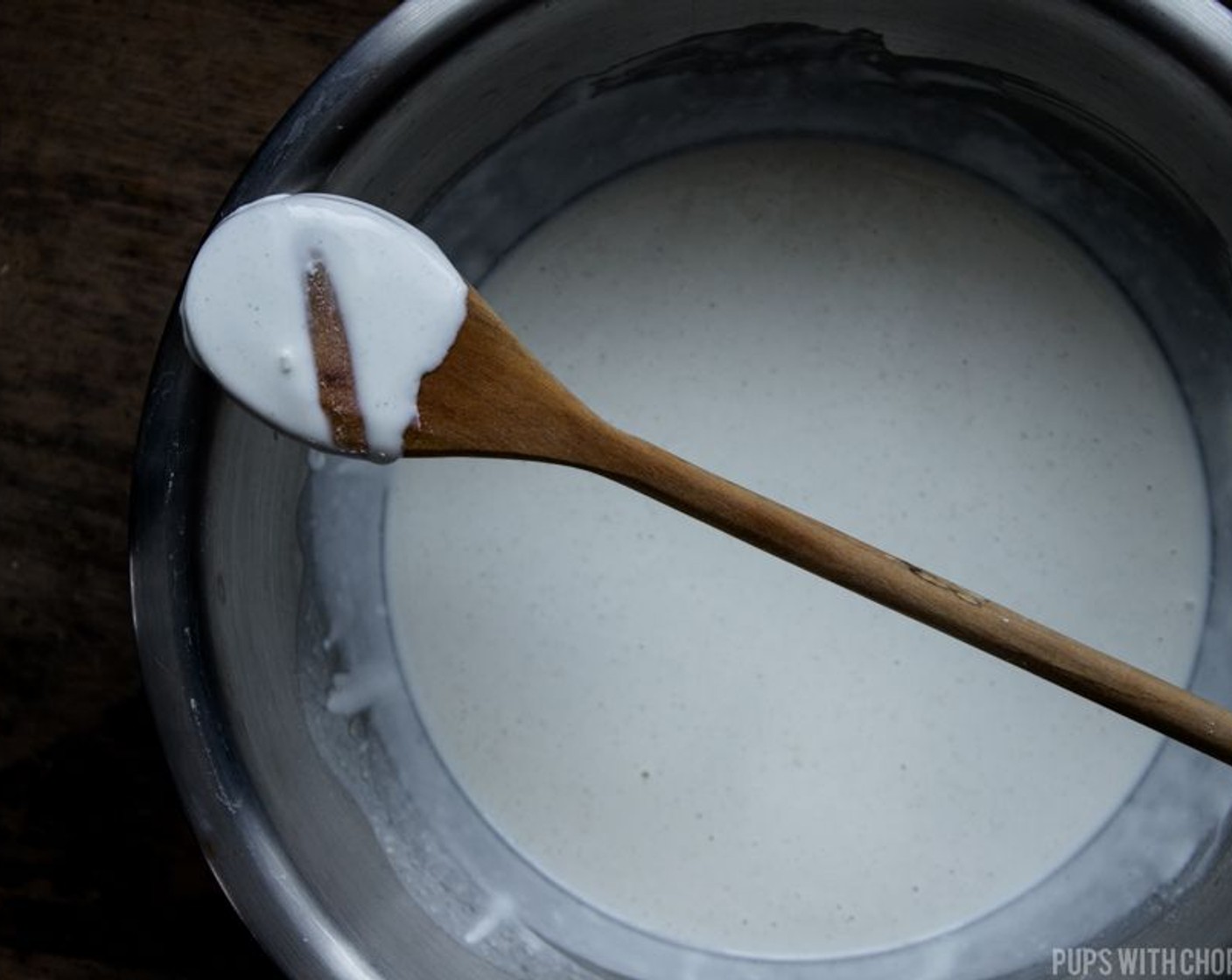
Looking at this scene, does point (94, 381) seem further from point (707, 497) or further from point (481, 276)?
point (707, 497)

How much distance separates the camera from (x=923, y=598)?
66 centimetres

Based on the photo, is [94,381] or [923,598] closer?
[923,598]

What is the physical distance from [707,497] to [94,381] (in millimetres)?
395

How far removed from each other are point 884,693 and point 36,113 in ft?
1.97

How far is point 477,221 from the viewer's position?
850 mm

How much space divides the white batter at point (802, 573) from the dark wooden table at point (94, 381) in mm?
164

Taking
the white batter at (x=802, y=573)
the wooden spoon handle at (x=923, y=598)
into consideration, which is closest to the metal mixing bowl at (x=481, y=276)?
the white batter at (x=802, y=573)

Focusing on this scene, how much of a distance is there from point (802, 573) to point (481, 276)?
262 mm

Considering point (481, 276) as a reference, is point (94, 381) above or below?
below

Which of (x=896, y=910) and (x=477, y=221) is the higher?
(x=477, y=221)

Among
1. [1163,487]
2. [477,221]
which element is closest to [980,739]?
[1163,487]

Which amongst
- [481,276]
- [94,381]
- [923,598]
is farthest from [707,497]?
[94,381]

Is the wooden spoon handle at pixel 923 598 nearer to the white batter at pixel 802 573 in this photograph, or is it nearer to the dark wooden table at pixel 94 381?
the white batter at pixel 802 573

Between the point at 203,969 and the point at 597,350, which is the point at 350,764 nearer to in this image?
the point at 203,969
